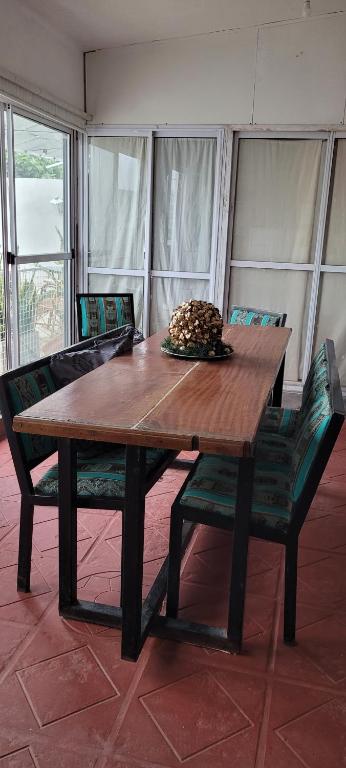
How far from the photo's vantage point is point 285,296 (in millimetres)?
4625

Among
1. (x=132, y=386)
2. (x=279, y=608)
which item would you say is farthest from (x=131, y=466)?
(x=279, y=608)

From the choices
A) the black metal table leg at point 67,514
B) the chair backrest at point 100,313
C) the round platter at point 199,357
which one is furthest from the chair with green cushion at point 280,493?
the chair backrest at point 100,313

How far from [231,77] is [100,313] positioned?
2033mm

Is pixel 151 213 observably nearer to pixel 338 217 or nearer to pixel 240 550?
pixel 338 217

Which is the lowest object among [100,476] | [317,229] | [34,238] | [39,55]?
[100,476]

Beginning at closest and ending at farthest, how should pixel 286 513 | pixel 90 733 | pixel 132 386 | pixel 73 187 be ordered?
pixel 90 733 < pixel 286 513 < pixel 132 386 < pixel 73 187

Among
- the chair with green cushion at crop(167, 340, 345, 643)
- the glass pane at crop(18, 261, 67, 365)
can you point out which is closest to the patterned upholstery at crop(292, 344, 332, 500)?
the chair with green cushion at crop(167, 340, 345, 643)

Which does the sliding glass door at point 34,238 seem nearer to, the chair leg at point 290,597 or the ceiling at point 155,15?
the ceiling at point 155,15

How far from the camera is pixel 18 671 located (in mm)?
1808

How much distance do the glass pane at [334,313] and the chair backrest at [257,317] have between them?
83 cm

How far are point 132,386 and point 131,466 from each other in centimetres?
44

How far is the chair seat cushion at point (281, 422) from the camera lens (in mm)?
2680

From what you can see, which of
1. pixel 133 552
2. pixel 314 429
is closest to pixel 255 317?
pixel 314 429

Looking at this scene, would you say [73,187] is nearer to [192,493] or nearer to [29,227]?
[29,227]
